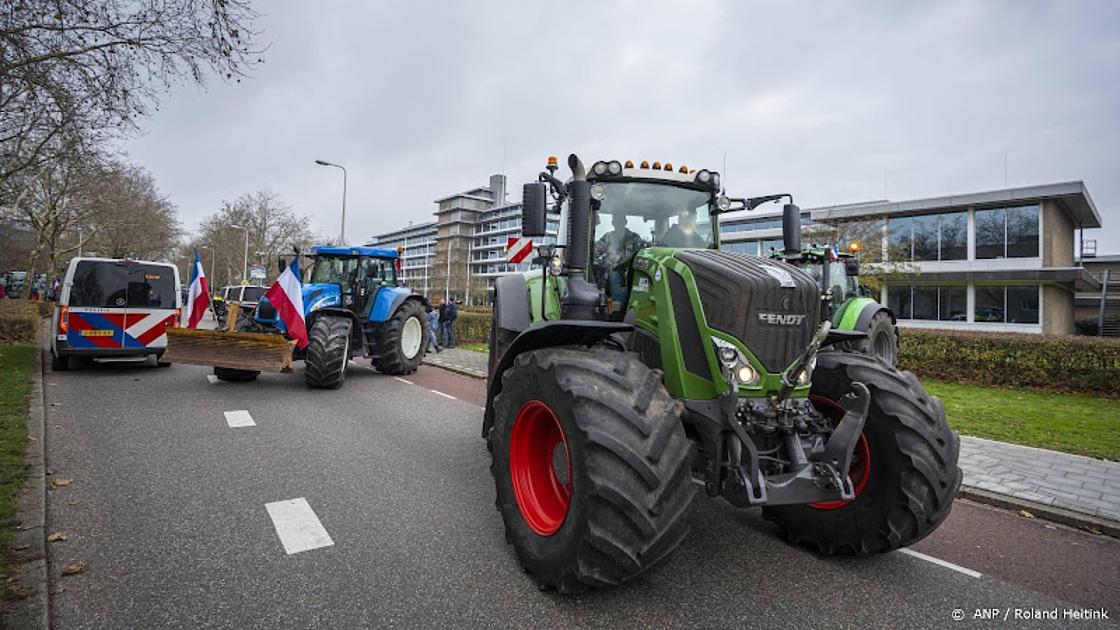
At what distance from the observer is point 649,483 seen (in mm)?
2445

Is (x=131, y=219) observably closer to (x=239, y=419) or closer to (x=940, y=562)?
(x=239, y=419)

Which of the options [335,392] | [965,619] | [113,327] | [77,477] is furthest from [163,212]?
[965,619]

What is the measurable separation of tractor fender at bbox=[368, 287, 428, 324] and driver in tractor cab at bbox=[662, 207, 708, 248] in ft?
25.6

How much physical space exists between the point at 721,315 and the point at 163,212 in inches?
1683

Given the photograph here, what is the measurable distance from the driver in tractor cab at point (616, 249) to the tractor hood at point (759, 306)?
39.7 inches

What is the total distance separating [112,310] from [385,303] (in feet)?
15.8

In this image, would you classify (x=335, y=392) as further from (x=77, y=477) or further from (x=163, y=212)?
(x=163, y=212)

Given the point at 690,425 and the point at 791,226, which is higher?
the point at 791,226

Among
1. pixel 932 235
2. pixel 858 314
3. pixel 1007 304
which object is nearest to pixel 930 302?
pixel 1007 304

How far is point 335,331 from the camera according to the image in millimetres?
8922

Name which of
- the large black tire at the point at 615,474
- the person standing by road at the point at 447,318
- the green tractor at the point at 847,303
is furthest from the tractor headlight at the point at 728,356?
the person standing by road at the point at 447,318

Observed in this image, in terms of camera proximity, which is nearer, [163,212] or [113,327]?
[113,327]

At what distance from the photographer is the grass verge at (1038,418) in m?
6.58

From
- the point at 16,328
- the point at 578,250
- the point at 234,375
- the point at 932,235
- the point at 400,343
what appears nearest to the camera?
the point at 578,250
